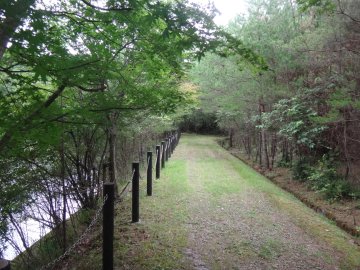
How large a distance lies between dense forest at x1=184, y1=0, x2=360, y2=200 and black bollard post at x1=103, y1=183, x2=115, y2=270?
160 inches

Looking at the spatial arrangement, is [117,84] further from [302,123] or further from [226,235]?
[302,123]

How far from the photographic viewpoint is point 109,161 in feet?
25.8

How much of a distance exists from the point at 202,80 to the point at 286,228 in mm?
15065

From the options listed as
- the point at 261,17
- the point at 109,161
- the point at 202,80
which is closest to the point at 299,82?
the point at 261,17

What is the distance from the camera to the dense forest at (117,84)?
3508 mm

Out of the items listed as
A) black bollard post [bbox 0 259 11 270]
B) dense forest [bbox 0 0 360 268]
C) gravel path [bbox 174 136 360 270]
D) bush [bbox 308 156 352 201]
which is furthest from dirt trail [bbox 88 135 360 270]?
black bollard post [bbox 0 259 11 270]

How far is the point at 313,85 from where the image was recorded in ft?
34.7

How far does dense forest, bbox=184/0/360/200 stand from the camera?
27.4ft

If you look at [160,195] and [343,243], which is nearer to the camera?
[343,243]

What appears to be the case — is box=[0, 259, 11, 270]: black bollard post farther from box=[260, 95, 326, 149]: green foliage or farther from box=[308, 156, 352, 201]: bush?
box=[260, 95, 326, 149]: green foliage

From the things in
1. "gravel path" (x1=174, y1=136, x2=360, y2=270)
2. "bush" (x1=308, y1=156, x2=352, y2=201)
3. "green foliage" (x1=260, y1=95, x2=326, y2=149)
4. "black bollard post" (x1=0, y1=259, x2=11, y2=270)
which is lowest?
"gravel path" (x1=174, y1=136, x2=360, y2=270)

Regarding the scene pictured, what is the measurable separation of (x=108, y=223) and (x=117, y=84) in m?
2.97

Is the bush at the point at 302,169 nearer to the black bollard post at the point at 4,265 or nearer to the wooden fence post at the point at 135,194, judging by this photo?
the wooden fence post at the point at 135,194

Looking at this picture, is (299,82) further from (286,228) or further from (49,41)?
(49,41)
